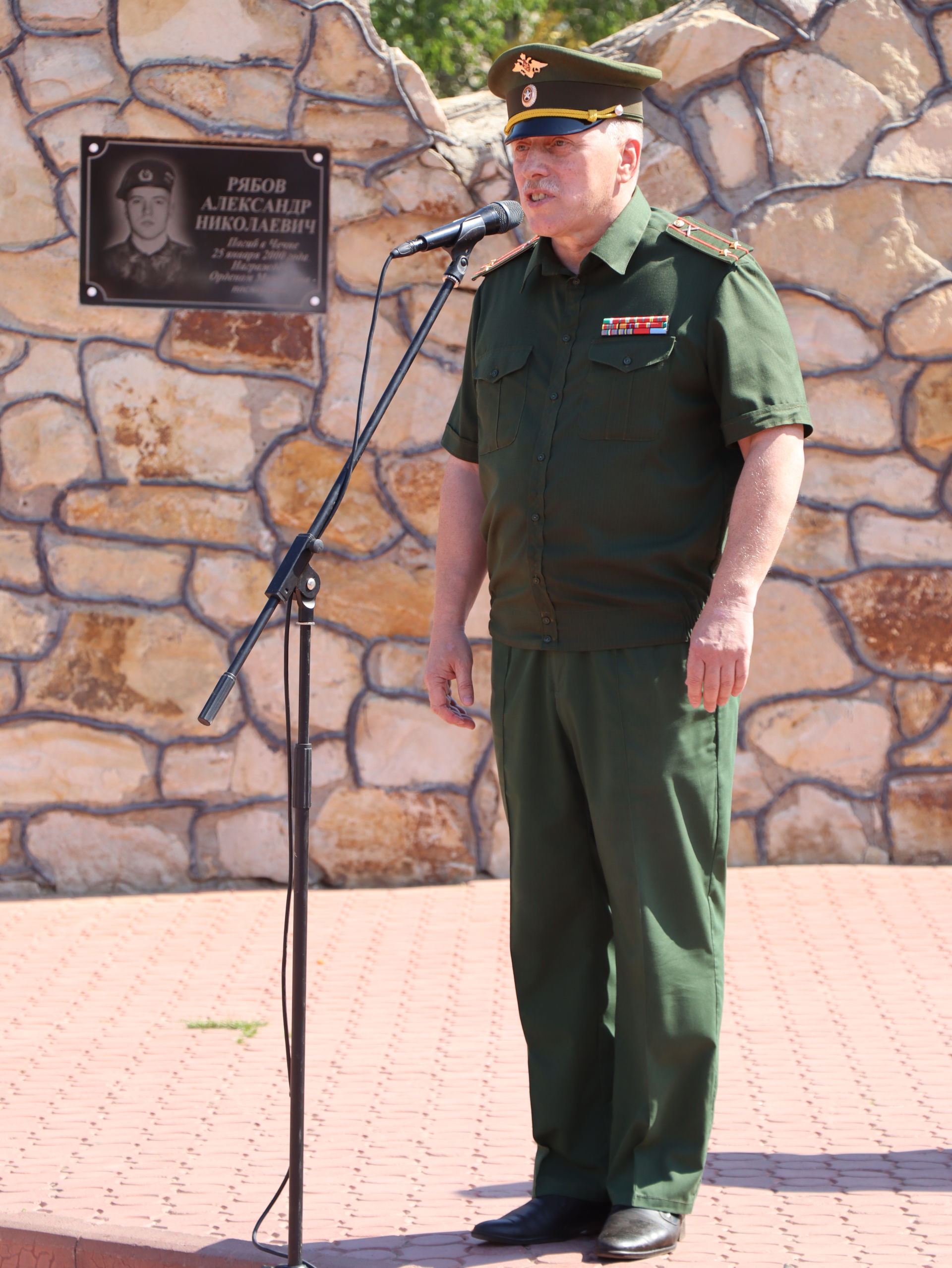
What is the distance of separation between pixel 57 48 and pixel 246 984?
2.95 meters

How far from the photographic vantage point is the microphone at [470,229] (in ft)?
7.91

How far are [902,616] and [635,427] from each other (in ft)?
9.59

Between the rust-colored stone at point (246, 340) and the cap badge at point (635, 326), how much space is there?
8.57ft

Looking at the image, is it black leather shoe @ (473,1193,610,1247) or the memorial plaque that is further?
the memorial plaque

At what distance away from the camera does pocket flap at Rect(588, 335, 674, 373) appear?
2.37 meters

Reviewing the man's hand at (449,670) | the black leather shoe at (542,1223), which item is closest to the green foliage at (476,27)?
the man's hand at (449,670)

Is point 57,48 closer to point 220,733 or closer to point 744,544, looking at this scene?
point 220,733

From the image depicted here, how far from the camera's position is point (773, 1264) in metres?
2.35

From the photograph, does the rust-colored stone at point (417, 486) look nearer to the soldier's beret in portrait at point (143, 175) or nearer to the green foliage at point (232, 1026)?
the soldier's beret in portrait at point (143, 175)

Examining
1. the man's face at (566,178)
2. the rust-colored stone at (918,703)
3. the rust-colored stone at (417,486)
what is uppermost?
the man's face at (566,178)

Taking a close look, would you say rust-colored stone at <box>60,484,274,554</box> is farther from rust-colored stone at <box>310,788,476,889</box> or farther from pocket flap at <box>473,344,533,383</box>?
pocket flap at <box>473,344,533,383</box>

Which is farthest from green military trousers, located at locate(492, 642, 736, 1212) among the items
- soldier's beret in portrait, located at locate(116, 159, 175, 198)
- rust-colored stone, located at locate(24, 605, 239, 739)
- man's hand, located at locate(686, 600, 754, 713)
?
soldier's beret in portrait, located at locate(116, 159, 175, 198)

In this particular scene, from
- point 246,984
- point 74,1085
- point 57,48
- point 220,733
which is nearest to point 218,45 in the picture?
point 57,48

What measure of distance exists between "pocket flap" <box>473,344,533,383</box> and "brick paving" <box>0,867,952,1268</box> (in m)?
1.43
